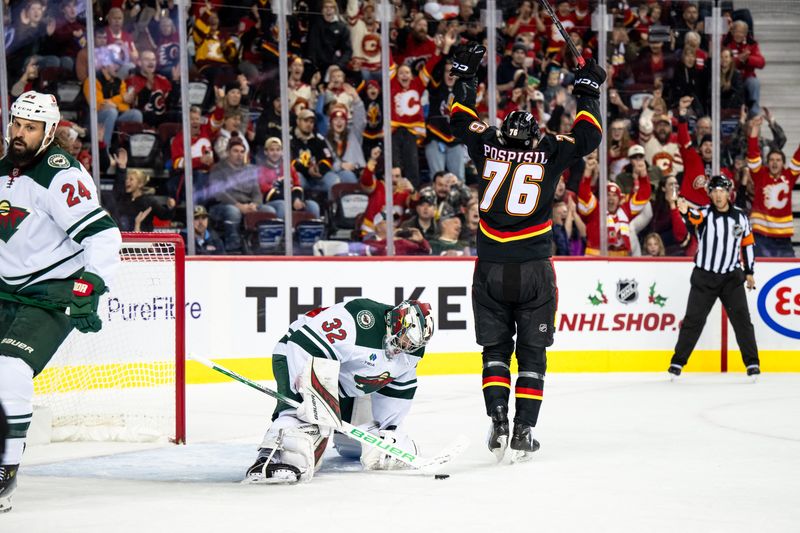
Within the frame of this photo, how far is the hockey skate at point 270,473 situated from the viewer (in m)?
4.50

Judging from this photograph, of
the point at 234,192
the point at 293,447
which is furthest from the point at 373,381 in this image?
the point at 234,192

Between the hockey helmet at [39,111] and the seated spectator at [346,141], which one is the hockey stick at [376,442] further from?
the seated spectator at [346,141]

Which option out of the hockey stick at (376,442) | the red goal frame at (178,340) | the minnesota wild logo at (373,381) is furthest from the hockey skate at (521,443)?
the red goal frame at (178,340)

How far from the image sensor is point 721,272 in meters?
8.70

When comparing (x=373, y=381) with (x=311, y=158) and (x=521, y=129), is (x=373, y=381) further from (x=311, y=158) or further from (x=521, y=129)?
(x=311, y=158)

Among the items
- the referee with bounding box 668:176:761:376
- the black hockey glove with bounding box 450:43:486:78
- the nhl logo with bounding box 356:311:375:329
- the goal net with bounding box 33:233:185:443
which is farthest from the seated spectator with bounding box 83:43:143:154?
the nhl logo with bounding box 356:311:375:329

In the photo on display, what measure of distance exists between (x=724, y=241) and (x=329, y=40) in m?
3.19

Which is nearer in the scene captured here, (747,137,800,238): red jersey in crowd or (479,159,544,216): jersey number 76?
(479,159,544,216): jersey number 76

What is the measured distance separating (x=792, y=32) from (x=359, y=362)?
6.58 meters

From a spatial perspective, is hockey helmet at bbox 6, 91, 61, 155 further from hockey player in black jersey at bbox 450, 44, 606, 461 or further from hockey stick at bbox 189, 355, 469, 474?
hockey player in black jersey at bbox 450, 44, 606, 461

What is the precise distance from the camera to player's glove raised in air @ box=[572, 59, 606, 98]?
5496 mm

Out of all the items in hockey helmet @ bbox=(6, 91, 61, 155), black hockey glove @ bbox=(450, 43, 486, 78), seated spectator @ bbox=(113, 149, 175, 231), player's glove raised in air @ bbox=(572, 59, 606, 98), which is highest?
black hockey glove @ bbox=(450, 43, 486, 78)

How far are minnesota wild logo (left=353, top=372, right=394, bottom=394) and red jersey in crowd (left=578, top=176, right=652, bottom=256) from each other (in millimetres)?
4751

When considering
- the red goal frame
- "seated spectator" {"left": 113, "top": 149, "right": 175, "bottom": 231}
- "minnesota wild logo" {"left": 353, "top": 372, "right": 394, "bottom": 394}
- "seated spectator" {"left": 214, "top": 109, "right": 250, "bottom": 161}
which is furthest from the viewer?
"seated spectator" {"left": 214, "top": 109, "right": 250, "bottom": 161}
